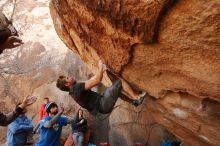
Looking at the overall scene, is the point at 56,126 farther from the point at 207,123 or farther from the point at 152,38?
the point at 152,38

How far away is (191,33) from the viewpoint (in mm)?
2639

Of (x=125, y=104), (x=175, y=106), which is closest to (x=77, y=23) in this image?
(x=175, y=106)

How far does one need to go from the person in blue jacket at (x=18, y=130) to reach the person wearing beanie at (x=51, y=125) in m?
0.65

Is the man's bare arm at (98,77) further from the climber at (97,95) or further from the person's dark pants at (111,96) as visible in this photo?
the person's dark pants at (111,96)

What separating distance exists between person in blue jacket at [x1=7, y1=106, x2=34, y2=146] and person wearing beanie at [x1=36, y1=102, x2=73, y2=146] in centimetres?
65

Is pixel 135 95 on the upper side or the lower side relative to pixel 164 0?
lower

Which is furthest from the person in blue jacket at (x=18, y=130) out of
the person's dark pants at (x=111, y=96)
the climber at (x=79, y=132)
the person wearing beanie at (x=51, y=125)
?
the person's dark pants at (x=111, y=96)

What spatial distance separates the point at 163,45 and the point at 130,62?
0.73 meters

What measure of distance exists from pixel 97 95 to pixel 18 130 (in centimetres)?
209

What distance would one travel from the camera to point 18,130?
570cm

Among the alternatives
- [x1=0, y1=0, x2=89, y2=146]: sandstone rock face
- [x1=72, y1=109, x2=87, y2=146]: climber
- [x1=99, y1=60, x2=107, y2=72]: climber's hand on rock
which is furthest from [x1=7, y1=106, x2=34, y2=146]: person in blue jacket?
[x1=99, y1=60, x2=107, y2=72]: climber's hand on rock

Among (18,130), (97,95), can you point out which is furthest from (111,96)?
(18,130)

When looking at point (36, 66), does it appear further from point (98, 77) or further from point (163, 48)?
point (163, 48)

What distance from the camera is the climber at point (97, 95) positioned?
4035 mm
